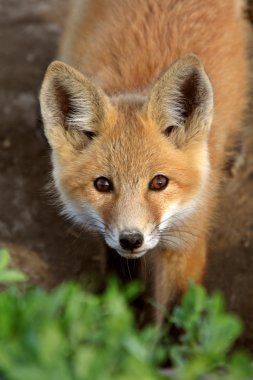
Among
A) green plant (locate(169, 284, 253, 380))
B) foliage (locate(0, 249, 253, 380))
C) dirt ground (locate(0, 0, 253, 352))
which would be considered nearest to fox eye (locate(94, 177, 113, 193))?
dirt ground (locate(0, 0, 253, 352))

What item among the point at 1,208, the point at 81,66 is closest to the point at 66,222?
the point at 1,208

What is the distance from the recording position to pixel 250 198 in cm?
648

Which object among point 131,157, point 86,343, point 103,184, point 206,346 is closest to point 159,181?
point 131,157

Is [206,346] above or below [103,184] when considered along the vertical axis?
below

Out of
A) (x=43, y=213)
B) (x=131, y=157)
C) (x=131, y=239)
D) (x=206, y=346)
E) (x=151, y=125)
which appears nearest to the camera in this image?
(x=206, y=346)

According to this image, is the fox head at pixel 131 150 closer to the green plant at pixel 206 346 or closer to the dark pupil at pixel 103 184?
the dark pupil at pixel 103 184

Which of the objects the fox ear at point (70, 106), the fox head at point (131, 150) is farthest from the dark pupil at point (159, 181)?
the fox ear at point (70, 106)

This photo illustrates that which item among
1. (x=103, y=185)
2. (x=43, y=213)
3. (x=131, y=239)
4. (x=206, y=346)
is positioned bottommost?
(x=43, y=213)

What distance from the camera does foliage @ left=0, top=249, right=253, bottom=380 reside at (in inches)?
62.3

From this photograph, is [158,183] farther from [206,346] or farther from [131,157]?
[206,346]

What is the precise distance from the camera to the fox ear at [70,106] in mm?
4461

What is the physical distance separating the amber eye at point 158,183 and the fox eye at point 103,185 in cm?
24

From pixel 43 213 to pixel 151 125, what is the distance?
98.2 inches

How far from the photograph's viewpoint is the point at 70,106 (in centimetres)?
467
